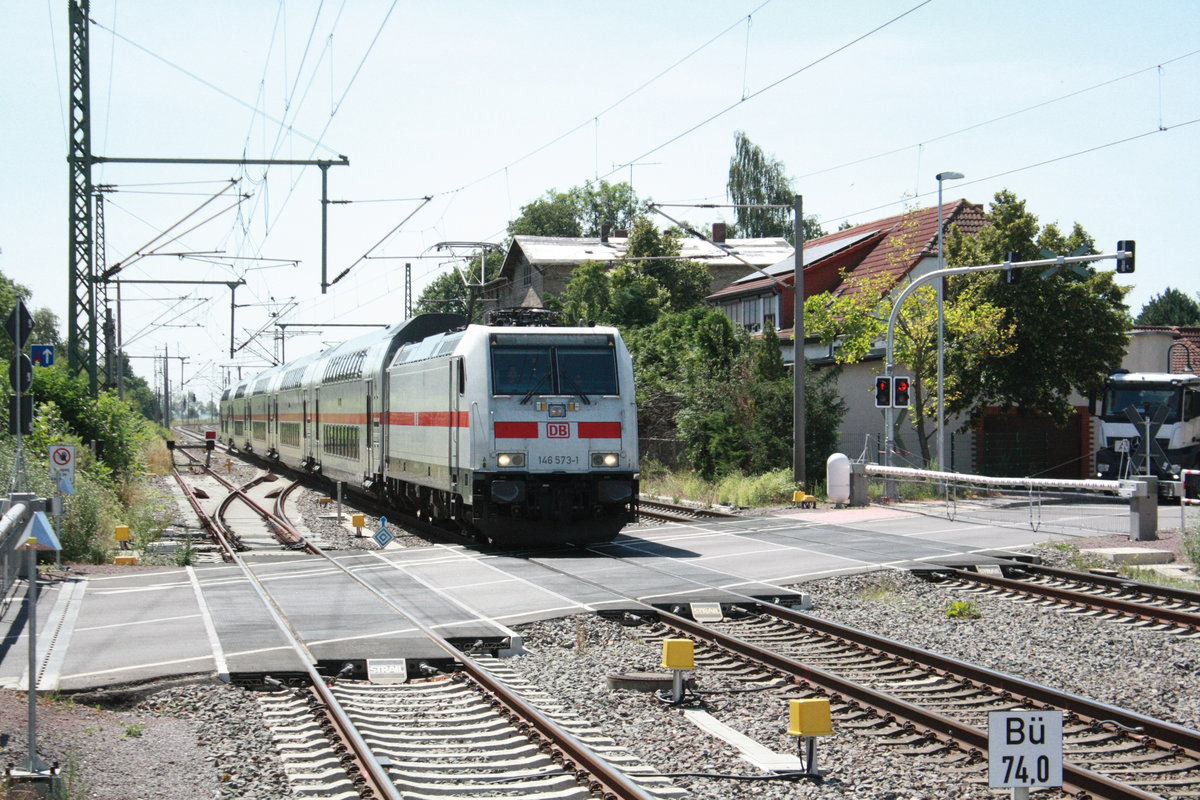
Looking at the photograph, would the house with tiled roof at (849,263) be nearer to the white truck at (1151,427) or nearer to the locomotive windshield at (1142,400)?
the locomotive windshield at (1142,400)

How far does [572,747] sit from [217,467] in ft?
158

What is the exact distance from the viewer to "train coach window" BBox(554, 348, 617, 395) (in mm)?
19156

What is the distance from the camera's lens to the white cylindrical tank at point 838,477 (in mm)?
25625

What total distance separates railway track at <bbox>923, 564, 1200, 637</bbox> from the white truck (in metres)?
15.8

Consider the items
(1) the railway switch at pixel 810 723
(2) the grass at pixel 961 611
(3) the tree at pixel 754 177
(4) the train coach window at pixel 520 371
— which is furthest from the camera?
(3) the tree at pixel 754 177

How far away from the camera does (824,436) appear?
30156 millimetres

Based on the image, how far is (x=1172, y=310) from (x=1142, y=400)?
4878cm

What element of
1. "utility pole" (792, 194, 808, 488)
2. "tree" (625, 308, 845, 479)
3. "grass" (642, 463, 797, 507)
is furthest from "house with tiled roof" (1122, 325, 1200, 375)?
"utility pole" (792, 194, 808, 488)

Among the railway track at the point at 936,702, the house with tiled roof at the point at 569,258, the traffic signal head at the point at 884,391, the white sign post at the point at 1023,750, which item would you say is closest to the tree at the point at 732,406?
the traffic signal head at the point at 884,391

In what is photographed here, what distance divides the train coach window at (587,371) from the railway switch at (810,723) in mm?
11675

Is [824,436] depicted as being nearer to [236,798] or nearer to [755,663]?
[755,663]

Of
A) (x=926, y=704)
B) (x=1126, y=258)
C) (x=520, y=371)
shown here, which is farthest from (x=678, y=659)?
(x=1126, y=258)

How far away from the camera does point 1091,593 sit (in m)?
14.5

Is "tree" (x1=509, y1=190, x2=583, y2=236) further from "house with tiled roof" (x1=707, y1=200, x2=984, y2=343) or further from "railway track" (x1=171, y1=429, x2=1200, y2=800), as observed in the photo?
"railway track" (x1=171, y1=429, x2=1200, y2=800)
